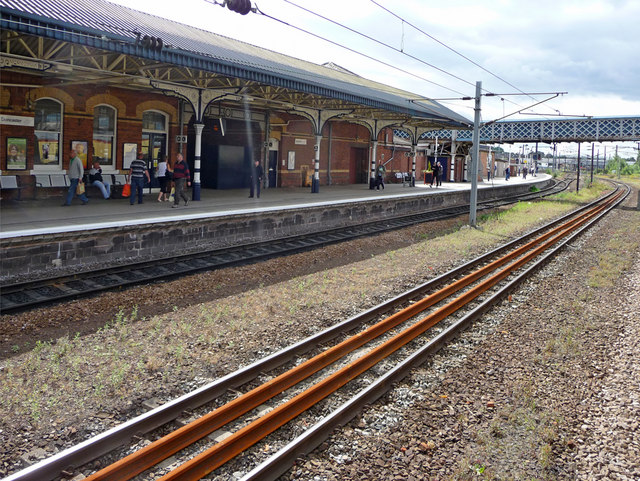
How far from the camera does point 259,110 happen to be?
24.8 metres

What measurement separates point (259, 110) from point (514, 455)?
21655 mm

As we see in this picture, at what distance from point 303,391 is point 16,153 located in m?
13.2

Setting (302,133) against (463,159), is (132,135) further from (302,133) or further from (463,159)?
Answer: (463,159)

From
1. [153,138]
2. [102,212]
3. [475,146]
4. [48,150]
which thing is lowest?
[102,212]

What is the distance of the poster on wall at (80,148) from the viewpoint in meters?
17.1

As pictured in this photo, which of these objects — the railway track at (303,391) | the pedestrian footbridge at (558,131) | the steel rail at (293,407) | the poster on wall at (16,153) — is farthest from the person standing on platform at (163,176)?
the pedestrian footbridge at (558,131)

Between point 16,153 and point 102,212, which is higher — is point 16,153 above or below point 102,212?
above

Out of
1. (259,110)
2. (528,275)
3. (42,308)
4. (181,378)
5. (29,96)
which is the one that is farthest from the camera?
(259,110)

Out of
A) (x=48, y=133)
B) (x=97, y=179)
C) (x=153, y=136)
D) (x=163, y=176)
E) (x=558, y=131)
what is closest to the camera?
(x=48, y=133)

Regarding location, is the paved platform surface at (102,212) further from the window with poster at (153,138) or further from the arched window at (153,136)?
the arched window at (153,136)

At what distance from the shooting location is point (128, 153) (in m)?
18.9

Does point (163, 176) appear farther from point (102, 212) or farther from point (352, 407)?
point (352, 407)

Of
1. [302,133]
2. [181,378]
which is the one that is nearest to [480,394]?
[181,378]

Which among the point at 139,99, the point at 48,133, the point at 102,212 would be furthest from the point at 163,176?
the point at 102,212
